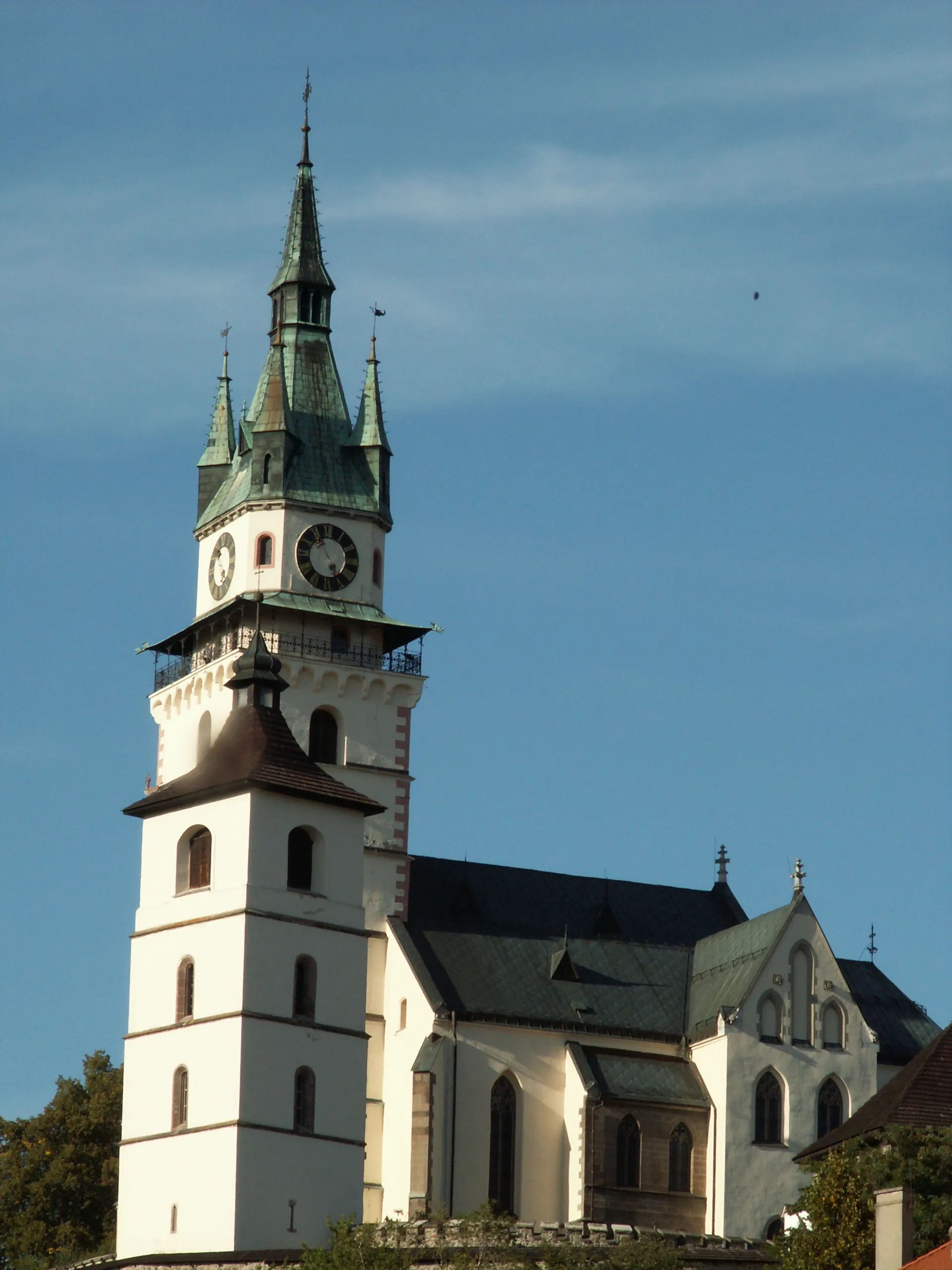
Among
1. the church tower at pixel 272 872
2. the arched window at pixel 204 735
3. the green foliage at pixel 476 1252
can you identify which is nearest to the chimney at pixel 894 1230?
the green foliage at pixel 476 1252

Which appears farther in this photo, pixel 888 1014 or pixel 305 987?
pixel 888 1014

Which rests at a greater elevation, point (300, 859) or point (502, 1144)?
point (300, 859)

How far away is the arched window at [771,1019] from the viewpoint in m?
86.9

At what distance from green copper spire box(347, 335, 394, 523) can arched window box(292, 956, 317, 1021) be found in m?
20.2

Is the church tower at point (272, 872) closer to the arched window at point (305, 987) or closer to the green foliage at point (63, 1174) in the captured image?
the arched window at point (305, 987)

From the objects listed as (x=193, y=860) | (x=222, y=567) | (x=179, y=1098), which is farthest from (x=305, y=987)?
(x=222, y=567)

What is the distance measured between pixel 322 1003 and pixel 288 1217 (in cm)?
571

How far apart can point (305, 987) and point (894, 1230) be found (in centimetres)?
2095

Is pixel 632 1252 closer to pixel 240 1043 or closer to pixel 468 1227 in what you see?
pixel 468 1227

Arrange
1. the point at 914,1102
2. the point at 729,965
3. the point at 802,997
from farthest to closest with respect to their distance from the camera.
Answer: the point at 729,965
the point at 802,997
the point at 914,1102

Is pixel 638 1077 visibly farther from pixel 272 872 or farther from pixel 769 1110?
pixel 272 872

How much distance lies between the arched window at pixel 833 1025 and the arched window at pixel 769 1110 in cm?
200

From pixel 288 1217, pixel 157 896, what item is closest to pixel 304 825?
pixel 157 896

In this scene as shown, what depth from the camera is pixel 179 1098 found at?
76938mm
